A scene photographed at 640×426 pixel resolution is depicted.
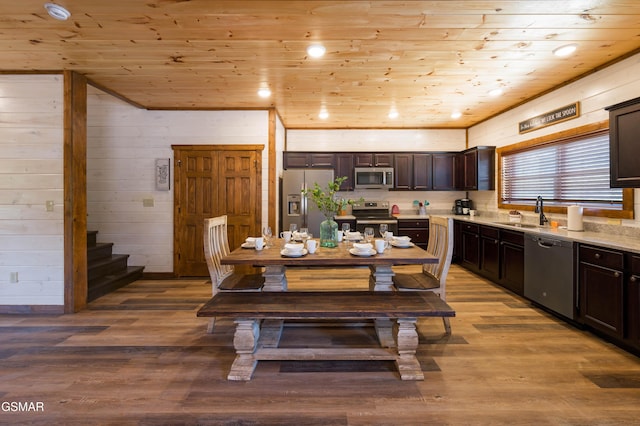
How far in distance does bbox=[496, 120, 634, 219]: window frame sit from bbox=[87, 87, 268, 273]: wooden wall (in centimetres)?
377

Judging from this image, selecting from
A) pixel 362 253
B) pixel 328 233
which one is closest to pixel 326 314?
pixel 362 253

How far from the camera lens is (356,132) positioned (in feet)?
21.1

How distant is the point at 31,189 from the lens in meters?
3.50

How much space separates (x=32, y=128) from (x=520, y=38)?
484cm

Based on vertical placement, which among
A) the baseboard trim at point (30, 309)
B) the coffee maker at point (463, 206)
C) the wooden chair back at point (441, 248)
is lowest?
the baseboard trim at point (30, 309)

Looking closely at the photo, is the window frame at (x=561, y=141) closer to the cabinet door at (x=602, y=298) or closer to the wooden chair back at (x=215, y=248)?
the cabinet door at (x=602, y=298)

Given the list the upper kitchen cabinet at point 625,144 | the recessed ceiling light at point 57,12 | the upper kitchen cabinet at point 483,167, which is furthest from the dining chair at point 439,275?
the recessed ceiling light at point 57,12

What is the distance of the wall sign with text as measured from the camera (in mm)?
3773

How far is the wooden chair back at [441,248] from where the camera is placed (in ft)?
9.60

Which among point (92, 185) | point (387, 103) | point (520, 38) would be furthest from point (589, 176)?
point (92, 185)

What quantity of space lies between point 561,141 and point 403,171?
2601mm

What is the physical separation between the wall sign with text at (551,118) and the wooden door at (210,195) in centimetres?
382

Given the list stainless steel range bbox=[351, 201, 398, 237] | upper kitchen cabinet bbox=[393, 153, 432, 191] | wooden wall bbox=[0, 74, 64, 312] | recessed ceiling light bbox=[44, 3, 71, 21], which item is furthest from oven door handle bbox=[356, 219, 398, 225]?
recessed ceiling light bbox=[44, 3, 71, 21]

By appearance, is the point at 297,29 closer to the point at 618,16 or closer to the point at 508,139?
the point at 618,16
